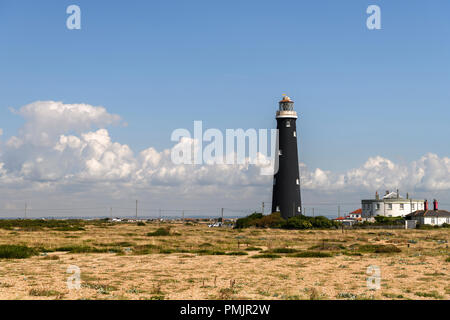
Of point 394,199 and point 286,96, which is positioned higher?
point 286,96

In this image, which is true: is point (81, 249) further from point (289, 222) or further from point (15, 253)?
point (289, 222)

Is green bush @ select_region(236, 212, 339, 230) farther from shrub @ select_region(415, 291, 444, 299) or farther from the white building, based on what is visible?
shrub @ select_region(415, 291, 444, 299)

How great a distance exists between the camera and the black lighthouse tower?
76.9 m

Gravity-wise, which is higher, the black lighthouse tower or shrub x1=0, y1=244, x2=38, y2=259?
the black lighthouse tower

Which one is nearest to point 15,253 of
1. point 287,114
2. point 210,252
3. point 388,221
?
point 210,252

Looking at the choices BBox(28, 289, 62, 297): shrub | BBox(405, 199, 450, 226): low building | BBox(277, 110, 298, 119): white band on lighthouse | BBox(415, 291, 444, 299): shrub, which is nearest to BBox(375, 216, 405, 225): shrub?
BBox(405, 199, 450, 226): low building

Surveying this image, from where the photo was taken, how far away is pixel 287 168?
3022 inches

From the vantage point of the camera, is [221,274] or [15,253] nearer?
[221,274]

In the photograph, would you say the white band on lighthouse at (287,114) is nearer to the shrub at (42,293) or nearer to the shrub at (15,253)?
the shrub at (15,253)

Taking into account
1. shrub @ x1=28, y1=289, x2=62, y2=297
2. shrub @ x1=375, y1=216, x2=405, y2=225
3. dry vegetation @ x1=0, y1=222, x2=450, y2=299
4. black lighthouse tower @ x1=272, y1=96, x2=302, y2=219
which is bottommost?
shrub @ x1=375, y1=216, x2=405, y2=225

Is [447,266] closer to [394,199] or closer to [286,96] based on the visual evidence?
[286,96]
